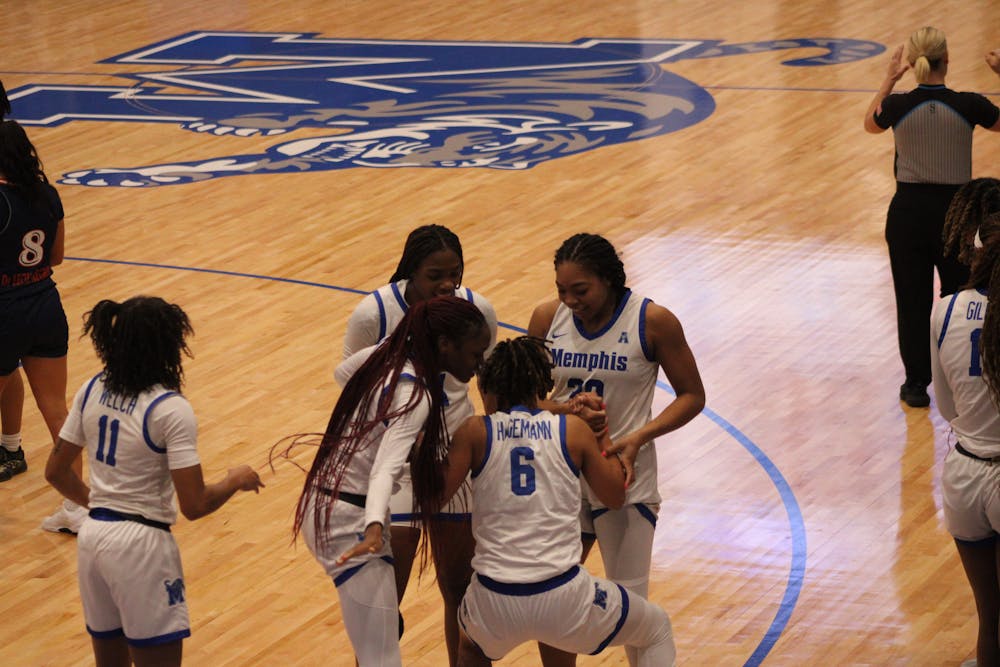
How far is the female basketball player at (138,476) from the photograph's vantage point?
4.14 m

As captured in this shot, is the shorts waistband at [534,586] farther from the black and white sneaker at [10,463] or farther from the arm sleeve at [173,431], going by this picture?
the black and white sneaker at [10,463]

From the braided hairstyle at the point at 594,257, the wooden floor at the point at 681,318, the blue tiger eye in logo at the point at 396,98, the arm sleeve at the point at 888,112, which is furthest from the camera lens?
the blue tiger eye in logo at the point at 396,98

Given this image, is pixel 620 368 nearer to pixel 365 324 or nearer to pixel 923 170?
pixel 365 324

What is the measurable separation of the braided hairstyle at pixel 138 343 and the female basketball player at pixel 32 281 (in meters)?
2.13

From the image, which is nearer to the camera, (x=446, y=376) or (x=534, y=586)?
(x=534, y=586)

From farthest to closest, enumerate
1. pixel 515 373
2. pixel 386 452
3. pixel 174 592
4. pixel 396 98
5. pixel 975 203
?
pixel 396 98, pixel 975 203, pixel 174 592, pixel 515 373, pixel 386 452

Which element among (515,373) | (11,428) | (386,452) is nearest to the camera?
(386,452)

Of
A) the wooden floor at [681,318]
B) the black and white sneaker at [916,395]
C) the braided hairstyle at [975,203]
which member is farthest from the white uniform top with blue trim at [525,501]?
the black and white sneaker at [916,395]

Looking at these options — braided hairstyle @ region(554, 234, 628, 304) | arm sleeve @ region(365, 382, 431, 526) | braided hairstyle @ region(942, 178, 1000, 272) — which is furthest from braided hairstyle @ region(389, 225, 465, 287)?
braided hairstyle @ region(942, 178, 1000, 272)

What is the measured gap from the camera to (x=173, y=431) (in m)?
4.12

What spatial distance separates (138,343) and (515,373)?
1063 millimetres

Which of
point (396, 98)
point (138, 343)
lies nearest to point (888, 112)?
point (138, 343)

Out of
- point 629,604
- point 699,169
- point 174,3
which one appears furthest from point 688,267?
point 174,3

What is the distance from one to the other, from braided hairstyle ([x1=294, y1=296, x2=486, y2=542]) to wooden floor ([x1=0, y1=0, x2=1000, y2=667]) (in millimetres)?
1495
